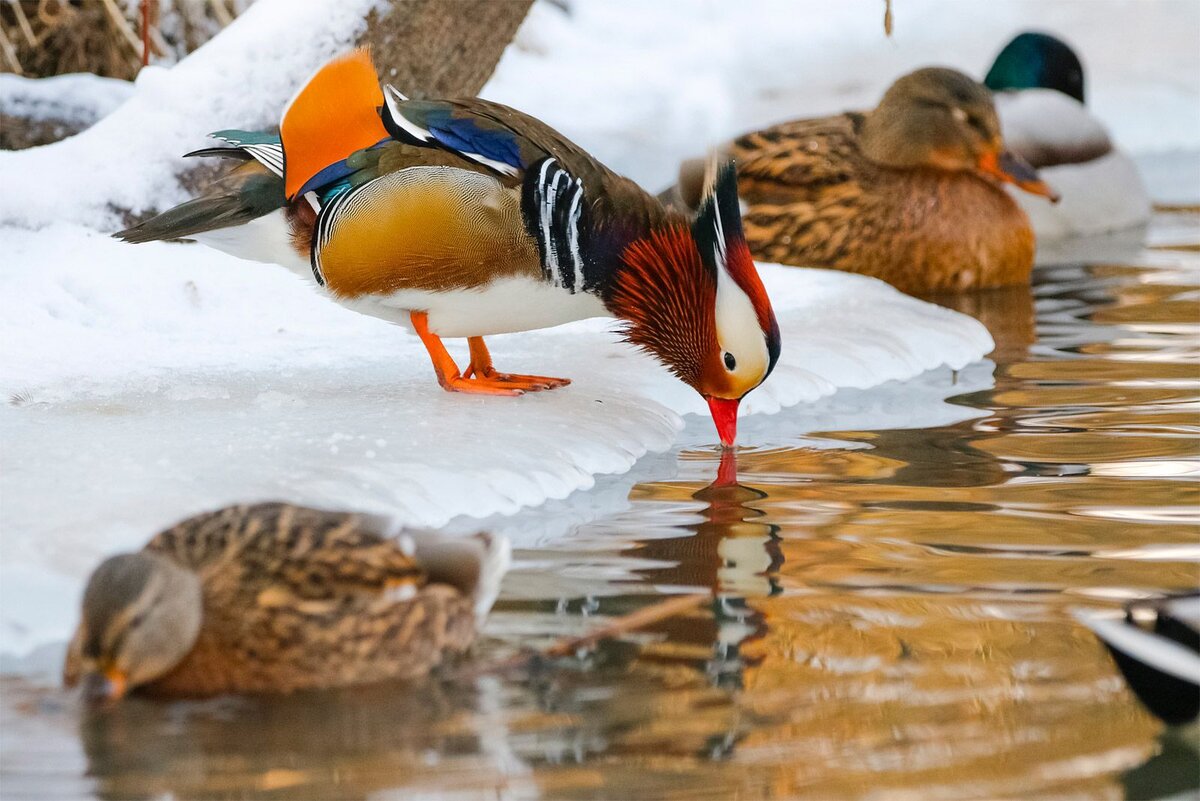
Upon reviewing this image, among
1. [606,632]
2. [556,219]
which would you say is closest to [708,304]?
[556,219]

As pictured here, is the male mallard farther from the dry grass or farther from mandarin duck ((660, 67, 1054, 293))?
the dry grass

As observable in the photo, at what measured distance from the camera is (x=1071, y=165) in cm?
924

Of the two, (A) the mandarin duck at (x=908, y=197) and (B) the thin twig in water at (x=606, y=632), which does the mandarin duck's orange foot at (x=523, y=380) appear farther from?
(A) the mandarin duck at (x=908, y=197)

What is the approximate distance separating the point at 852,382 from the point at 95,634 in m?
3.23

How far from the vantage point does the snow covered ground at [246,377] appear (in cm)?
384

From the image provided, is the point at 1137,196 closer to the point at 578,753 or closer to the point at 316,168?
the point at 316,168

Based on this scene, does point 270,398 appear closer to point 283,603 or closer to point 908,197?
point 283,603

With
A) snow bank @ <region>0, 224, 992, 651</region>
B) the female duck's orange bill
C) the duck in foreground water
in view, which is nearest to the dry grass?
snow bank @ <region>0, 224, 992, 651</region>

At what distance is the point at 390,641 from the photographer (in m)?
3.06

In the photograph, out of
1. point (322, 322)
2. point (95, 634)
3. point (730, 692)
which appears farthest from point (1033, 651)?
point (322, 322)

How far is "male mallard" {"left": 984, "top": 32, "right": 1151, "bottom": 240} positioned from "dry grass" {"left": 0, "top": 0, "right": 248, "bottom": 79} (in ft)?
13.4

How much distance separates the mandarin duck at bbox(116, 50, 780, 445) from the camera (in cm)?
459

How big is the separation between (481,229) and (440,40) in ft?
7.42

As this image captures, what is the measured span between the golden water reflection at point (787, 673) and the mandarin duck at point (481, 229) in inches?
15.8
